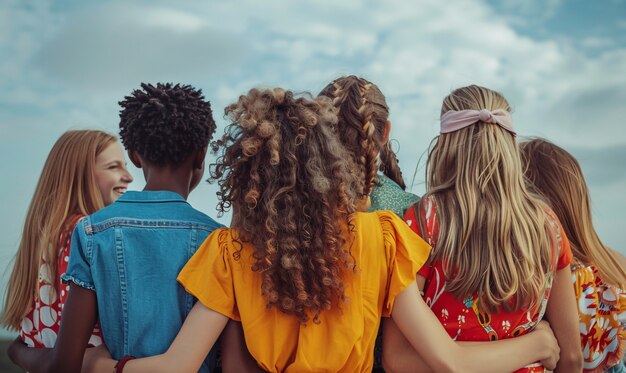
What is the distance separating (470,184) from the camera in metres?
2.97

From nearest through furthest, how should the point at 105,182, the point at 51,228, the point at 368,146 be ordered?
the point at 368,146, the point at 51,228, the point at 105,182

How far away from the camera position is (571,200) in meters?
3.68

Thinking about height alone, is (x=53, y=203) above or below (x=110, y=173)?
below

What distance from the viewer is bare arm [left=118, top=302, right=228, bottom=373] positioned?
2504 millimetres

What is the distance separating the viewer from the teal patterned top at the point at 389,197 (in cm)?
307

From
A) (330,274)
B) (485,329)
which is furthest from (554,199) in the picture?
(330,274)

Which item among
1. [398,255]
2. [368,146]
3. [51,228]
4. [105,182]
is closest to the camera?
[398,255]

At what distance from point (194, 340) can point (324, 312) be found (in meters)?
0.50

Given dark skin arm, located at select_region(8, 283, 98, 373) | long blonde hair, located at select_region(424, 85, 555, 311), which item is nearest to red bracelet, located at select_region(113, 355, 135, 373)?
dark skin arm, located at select_region(8, 283, 98, 373)

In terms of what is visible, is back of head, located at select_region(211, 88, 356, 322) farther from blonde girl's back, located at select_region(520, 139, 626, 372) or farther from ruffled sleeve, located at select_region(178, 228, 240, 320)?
blonde girl's back, located at select_region(520, 139, 626, 372)

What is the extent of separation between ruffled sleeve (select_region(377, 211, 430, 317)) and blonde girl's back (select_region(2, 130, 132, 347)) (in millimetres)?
1818

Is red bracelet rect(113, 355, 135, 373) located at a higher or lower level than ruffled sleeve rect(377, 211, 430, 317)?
lower

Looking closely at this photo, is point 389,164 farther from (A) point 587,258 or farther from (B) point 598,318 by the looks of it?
(B) point 598,318

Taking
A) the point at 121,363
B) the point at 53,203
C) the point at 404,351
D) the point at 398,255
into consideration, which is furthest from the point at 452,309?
the point at 53,203
